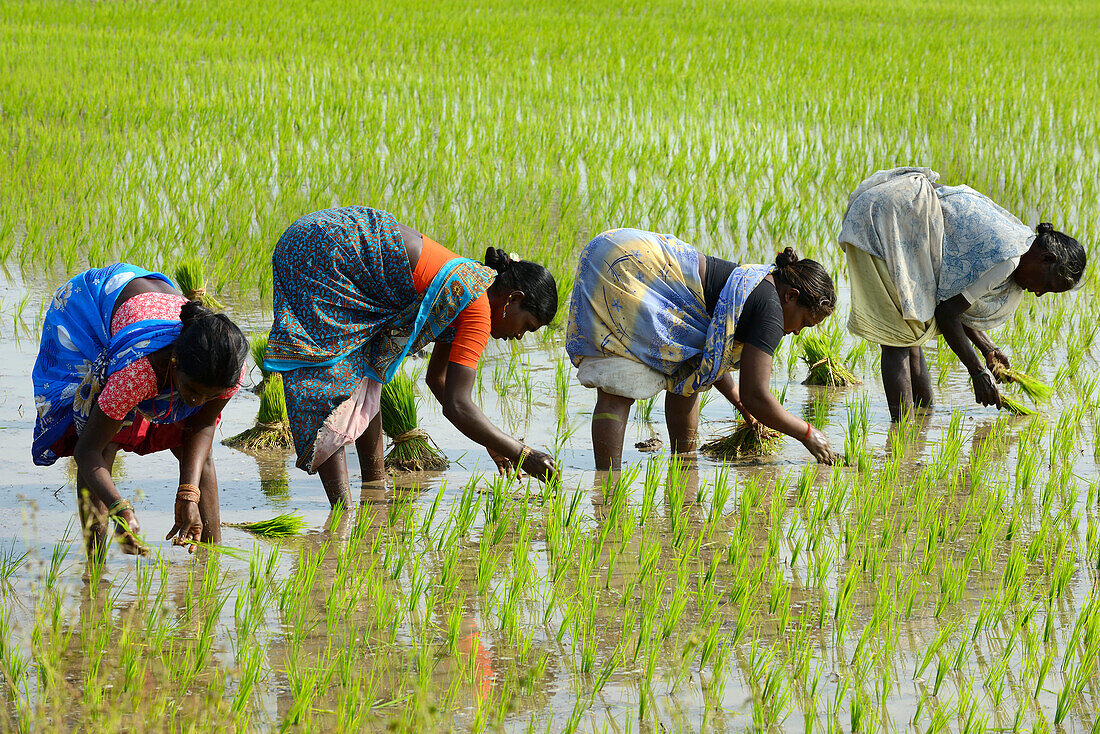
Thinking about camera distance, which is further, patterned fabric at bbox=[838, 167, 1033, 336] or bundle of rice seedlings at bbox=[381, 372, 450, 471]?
patterned fabric at bbox=[838, 167, 1033, 336]

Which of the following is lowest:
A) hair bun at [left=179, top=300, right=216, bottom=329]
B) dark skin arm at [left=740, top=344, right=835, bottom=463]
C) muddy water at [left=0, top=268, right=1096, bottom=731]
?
muddy water at [left=0, top=268, right=1096, bottom=731]

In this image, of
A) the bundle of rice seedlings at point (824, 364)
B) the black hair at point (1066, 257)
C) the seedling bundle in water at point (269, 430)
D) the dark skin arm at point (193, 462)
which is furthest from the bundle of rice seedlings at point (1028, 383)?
the dark skin arm at point (193, 462)

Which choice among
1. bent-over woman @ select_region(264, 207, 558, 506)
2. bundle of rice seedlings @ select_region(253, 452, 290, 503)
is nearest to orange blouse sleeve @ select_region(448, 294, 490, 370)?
bent-over woman @ select_region(264, 207, 558, 506)

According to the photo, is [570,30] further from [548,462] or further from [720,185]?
[548,462]

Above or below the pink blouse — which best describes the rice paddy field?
below

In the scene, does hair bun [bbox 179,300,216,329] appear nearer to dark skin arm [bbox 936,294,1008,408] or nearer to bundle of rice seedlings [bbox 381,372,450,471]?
bundle of rice seedlings [bbox 381,372,450,471]

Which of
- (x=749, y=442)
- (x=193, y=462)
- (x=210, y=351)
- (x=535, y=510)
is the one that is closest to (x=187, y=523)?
(x=193, y=462)

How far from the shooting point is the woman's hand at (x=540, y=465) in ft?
10.1

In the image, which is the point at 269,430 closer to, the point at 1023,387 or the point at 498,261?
the point at 498,261

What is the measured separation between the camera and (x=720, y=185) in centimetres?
731

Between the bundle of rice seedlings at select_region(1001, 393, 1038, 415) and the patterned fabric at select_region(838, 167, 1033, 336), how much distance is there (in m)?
0.35

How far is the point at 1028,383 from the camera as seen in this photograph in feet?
13.8

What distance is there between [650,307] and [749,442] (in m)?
0.73

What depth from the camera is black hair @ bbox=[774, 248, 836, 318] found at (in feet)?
10.8
